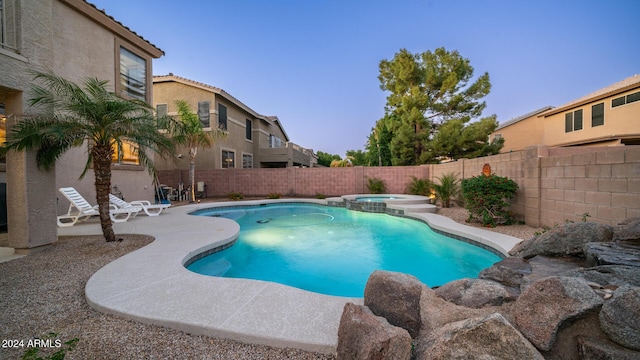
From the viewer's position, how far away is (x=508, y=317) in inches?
85.9

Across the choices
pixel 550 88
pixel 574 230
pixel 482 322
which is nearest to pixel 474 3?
pixel 574 230

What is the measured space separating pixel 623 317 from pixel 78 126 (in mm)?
7833

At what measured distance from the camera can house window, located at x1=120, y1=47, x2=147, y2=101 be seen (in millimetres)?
9870

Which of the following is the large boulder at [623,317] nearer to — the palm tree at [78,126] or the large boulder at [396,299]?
the large boulder at [396,299]

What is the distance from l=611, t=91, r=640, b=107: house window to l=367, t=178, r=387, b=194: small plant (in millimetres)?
13757

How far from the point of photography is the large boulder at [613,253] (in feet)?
8.26

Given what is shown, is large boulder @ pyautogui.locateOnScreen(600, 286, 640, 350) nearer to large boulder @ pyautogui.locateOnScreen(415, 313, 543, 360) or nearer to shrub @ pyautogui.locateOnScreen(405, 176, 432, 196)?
large boulder @ pyautogui.locateOnScreen(415, 313, 543, 360)

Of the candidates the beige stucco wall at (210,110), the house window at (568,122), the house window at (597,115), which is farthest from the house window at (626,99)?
the beige stucco wall at (210,110)

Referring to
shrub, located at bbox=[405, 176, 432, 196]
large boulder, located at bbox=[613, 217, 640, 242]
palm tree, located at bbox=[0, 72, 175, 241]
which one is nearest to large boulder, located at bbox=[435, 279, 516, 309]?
large boulder, located at bbox=[613, 217, 640, 242]

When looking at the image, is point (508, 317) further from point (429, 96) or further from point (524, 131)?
point (524, 131)

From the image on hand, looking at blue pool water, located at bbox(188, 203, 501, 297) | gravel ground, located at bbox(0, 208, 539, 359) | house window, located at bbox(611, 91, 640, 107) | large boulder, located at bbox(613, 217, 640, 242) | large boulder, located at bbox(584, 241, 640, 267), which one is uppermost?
house window, located at bbox(611, 91, 640, 107)

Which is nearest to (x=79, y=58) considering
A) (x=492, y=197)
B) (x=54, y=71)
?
(x=54, y=71)

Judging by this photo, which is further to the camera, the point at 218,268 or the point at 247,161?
the point at 247,161

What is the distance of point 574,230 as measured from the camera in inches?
136
